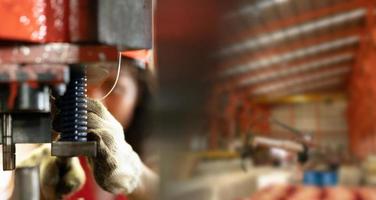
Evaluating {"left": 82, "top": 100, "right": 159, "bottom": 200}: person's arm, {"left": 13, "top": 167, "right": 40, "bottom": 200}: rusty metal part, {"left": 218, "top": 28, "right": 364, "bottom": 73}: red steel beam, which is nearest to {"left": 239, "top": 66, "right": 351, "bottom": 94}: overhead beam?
{"left": 218, "top": 28, "right": 364, "bottom": 73}: red steel beam

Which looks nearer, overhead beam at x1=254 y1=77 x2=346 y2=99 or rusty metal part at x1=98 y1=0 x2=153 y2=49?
rusty metal part at x1=98 y1=0 x2=153 y2=49

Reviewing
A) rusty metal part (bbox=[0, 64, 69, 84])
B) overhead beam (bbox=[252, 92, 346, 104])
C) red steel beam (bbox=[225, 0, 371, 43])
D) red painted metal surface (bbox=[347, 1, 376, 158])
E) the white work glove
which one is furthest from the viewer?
red painted metal surface (bbox=[347, 1, 376, 158])

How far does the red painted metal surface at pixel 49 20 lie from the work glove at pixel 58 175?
0.27m

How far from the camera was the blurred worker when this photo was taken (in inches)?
27.4

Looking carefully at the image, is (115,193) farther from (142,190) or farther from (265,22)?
(265,22)

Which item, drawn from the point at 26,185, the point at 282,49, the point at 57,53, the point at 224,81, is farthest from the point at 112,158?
the point at 282,49

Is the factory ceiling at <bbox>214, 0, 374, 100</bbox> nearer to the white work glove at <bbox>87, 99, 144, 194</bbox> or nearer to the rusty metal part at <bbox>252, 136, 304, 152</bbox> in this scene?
the rusty metal part at <bbox>252, 136, 304, 152</bbox>

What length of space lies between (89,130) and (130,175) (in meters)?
0.11

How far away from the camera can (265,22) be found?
1.97m

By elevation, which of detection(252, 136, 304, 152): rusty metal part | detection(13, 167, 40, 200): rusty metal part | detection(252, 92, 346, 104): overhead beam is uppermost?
detection(252, 92, 346, 104): overhead beam

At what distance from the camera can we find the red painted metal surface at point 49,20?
0.49 meters

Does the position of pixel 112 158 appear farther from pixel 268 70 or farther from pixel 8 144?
pixel 268 70

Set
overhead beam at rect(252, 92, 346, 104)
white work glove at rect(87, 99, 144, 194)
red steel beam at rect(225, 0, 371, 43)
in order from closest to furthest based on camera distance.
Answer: white work glove at rect(87, 99, 144, 194) → red steel beam at rect(225, 0, 371, 43) → overhead beam at rect(252, 92, 346, 104)

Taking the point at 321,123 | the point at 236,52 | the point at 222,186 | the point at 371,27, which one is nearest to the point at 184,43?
the point at 236,52
